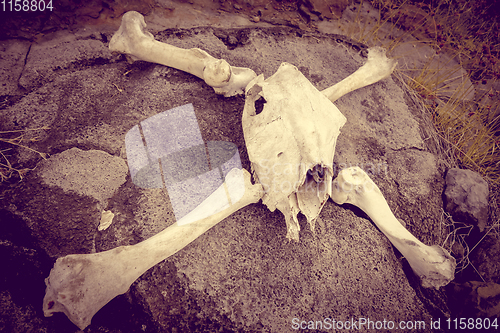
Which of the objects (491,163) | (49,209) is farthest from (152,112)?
(491,163)

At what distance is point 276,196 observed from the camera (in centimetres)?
163

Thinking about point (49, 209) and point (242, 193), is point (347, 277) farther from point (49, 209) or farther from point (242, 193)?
point (49, 209)

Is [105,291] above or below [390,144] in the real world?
below

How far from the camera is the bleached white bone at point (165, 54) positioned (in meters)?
2.08

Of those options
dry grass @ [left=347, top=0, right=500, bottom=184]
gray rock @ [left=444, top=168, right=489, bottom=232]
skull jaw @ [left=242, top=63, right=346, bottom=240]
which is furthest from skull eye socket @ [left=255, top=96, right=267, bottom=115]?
dry grass @ [left=347, top=0, right=500, bottom=184]

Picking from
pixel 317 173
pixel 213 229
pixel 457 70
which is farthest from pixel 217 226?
pixel 457 70

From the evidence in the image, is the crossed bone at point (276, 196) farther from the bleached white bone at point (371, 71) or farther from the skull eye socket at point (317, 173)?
the bleached white bone at point (371, 71)

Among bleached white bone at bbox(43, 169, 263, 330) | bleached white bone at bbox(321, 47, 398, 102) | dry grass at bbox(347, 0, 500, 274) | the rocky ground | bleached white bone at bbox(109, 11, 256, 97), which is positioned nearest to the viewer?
bleached white bone at bbox(43, 169, 263, 330)

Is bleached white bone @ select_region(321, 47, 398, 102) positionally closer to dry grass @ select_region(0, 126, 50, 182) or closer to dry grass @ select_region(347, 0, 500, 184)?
dry grass @ select_region(347, 0, 500, 184)

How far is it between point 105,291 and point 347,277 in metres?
1.33

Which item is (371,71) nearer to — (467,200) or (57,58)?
(467,200)

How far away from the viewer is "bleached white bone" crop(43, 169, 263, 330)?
4.06ft

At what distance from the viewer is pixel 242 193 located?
169 cm

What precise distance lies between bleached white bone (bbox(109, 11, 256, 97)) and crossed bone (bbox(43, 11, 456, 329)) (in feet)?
0.47
